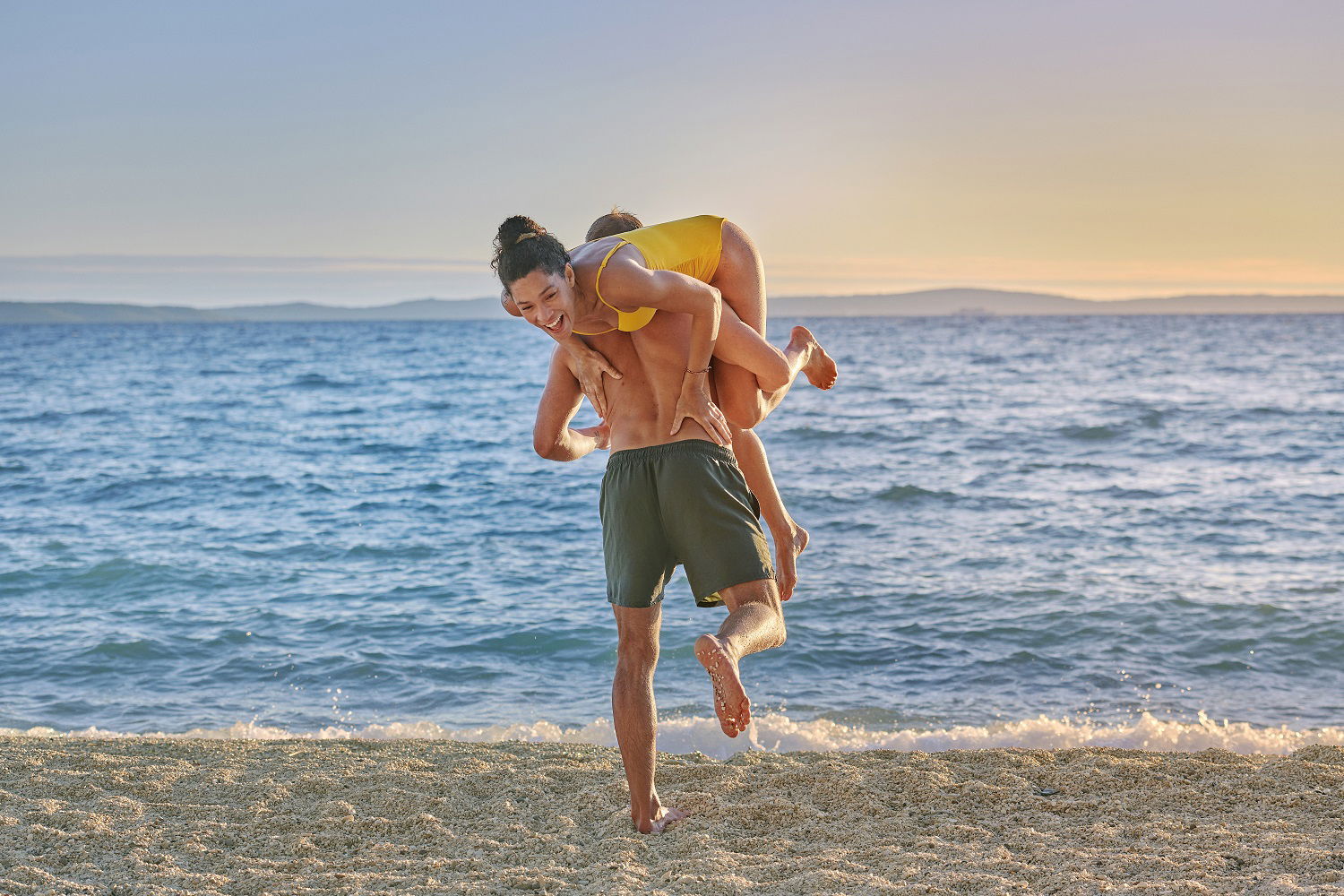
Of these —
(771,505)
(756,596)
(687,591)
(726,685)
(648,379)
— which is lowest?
(687,591)

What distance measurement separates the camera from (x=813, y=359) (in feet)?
13.0

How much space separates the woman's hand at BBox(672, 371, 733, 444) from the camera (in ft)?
11.1

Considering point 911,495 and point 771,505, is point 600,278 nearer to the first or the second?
point 771,505

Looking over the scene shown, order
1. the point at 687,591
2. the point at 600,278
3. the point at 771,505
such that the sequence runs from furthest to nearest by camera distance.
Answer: the point at 687,591 → the point at 771,505 → the point at 600,278

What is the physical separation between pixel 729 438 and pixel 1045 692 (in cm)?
378

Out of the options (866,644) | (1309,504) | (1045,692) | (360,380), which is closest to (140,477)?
(866,644)

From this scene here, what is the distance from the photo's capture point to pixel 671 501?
11.3 ft

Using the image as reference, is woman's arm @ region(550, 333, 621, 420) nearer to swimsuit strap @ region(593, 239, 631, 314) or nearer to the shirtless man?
the shirtless man

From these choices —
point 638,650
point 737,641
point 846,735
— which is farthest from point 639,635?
point 846,735

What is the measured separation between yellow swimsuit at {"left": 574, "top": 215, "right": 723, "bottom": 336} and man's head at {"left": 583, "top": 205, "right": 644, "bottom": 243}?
322 mm

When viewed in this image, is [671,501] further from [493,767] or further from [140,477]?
[140,477]

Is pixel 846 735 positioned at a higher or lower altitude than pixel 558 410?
lower

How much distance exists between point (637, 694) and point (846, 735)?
2320 millimetres

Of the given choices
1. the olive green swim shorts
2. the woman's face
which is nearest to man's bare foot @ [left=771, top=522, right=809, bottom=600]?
the olive green swim shorts
